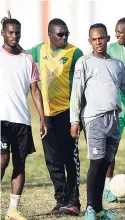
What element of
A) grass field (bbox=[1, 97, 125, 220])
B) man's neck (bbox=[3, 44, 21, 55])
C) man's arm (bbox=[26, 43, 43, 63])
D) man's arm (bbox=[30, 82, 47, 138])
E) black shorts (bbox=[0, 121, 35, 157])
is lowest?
grass field (bbox=[1, 97, 125, 220])

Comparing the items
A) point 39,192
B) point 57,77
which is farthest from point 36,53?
point 39,192

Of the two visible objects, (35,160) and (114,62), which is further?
(35,160)

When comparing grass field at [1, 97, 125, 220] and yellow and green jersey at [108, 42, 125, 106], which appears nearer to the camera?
grass field at [1, 97, 125, 220]

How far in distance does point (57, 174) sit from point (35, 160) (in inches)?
220

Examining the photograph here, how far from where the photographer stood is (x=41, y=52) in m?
9.32

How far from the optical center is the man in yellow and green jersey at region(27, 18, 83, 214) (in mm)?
9219

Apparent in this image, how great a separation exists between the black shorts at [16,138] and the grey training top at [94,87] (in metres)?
0.49

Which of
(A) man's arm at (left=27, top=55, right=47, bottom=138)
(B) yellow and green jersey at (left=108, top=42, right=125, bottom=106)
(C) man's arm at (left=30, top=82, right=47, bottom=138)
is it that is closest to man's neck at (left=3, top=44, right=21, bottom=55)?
(A) man's arm at (left=27, top=55, right=47, bottom=138)

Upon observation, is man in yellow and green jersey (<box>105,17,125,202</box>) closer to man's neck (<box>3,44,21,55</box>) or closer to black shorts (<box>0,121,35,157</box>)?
man's neck (<box>3,44,21,55</box>)

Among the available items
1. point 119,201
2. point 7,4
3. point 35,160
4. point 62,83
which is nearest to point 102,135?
point 62,83

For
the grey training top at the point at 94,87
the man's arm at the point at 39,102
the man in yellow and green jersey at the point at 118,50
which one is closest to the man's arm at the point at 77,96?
the grey training top at the point at 94,87

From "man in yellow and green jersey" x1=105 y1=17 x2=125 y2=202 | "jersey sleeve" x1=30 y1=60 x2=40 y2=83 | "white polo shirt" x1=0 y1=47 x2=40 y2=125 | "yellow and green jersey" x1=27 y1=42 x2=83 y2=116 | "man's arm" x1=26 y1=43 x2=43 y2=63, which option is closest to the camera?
"white polo shirt" x1=0 y1=47 x2=40 y2=125

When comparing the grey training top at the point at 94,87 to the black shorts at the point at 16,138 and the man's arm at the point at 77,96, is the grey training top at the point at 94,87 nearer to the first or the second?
the man's arm at the point at 77,96

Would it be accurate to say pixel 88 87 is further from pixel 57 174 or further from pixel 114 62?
pixel 57 174
